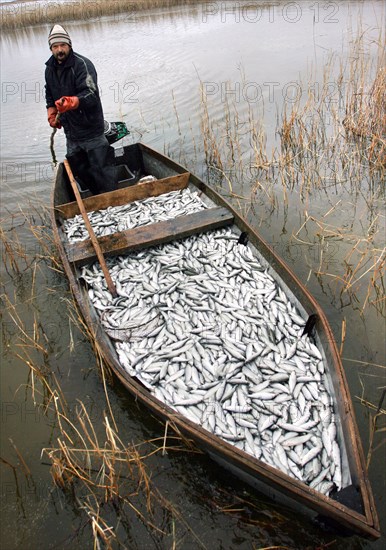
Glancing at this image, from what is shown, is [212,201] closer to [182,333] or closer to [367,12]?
[182,333]

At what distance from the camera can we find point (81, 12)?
88.5 feet

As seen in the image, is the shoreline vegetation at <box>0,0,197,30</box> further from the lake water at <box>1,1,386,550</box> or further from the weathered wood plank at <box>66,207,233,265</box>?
the weathered wood plank at <box>66,207,233,265</box>

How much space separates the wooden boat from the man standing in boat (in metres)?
0.53

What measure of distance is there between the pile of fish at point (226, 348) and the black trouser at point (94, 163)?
7.82ft

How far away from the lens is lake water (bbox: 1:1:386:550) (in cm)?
373

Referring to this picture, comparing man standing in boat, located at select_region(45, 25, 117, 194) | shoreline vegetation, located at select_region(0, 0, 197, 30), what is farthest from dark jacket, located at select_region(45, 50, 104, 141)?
shoreline vegetation, located at select_region(0, 0, 197, 30)

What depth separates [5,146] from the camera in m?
12.5

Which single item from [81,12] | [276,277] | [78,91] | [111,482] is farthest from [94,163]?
[81,12]

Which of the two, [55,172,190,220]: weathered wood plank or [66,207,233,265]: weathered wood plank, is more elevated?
Result: [55,172,190,220]: weathered wood plank

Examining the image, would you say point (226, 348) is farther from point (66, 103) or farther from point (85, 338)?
point (66, 103)

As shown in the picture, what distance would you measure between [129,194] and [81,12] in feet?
86.0

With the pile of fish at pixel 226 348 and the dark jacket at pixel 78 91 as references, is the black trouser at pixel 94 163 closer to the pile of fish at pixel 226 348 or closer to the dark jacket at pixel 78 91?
the dark jacket at pixel 78 91

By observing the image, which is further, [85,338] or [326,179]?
[326,179]

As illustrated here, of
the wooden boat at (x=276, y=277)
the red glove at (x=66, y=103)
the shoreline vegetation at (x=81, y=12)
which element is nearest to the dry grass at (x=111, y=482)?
the wooden boat at (x=276, y=277)
